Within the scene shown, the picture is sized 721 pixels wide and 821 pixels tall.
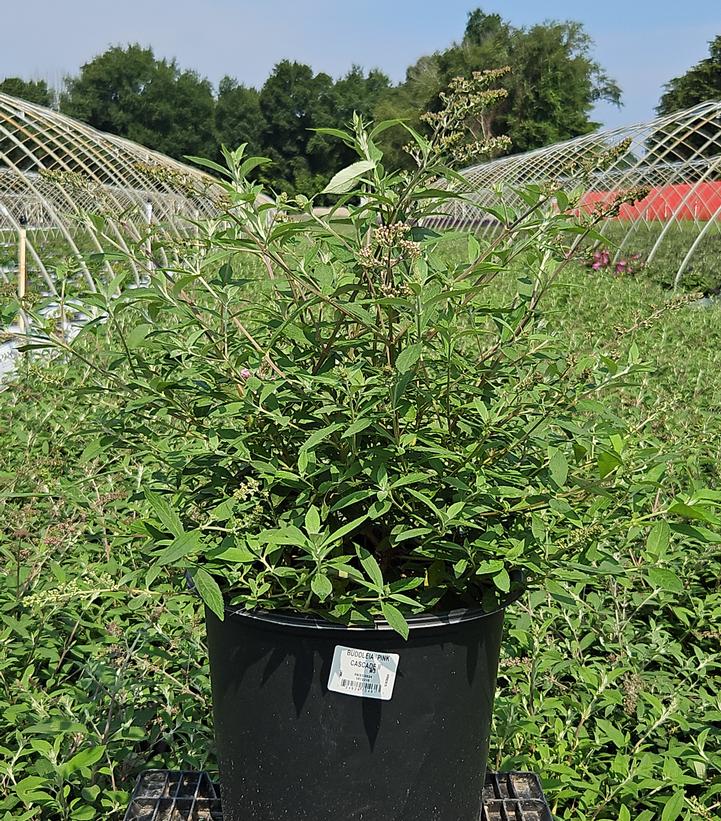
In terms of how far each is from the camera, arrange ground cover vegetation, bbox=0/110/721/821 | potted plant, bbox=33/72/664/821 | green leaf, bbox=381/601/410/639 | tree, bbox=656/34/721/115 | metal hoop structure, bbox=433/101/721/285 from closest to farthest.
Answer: green leaf, bbox=381/601/410/639 < potted plant, bbox=33/72/664/821 < ground cover vegetation, bbox=0/110/721/821 < metal hoop structure, bbox=433/101/721/285 < tree, bbox=656/34/721/115

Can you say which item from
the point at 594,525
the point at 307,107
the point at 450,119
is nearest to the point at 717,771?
the point at 594,525

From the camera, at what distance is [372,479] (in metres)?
1.42

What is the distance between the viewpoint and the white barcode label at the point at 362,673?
4.66 feet

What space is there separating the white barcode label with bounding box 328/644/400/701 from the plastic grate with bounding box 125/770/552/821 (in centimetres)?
63

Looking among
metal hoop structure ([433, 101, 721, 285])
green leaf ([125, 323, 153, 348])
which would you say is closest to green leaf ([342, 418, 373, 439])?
green leaf ([125, 323, 153, 348])

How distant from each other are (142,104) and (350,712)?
68260 millimetres

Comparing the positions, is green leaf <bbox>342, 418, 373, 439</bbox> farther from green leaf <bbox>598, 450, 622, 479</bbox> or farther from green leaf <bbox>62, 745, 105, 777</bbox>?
green leaf <bbox>62, 745, 105, 777</bbox>

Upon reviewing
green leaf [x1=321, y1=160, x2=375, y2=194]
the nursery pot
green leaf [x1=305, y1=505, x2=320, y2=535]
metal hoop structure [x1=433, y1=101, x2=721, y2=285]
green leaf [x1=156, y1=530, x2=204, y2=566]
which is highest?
metal hoop structure [x1=433, y1=101, x2=721, y2=285]

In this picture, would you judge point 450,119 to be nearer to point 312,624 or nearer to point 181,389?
point 181,389

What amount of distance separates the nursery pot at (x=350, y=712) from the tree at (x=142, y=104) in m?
63.8

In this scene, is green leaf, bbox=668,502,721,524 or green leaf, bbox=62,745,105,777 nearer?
green leaf, bbox=668,502,721,524

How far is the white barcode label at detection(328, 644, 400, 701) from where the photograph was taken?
142cm

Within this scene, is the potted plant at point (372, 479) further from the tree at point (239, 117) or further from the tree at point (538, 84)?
the tree at point (239, 117)

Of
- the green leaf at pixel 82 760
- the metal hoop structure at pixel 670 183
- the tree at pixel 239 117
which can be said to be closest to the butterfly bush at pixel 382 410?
the green leaf at pixel 82 760
